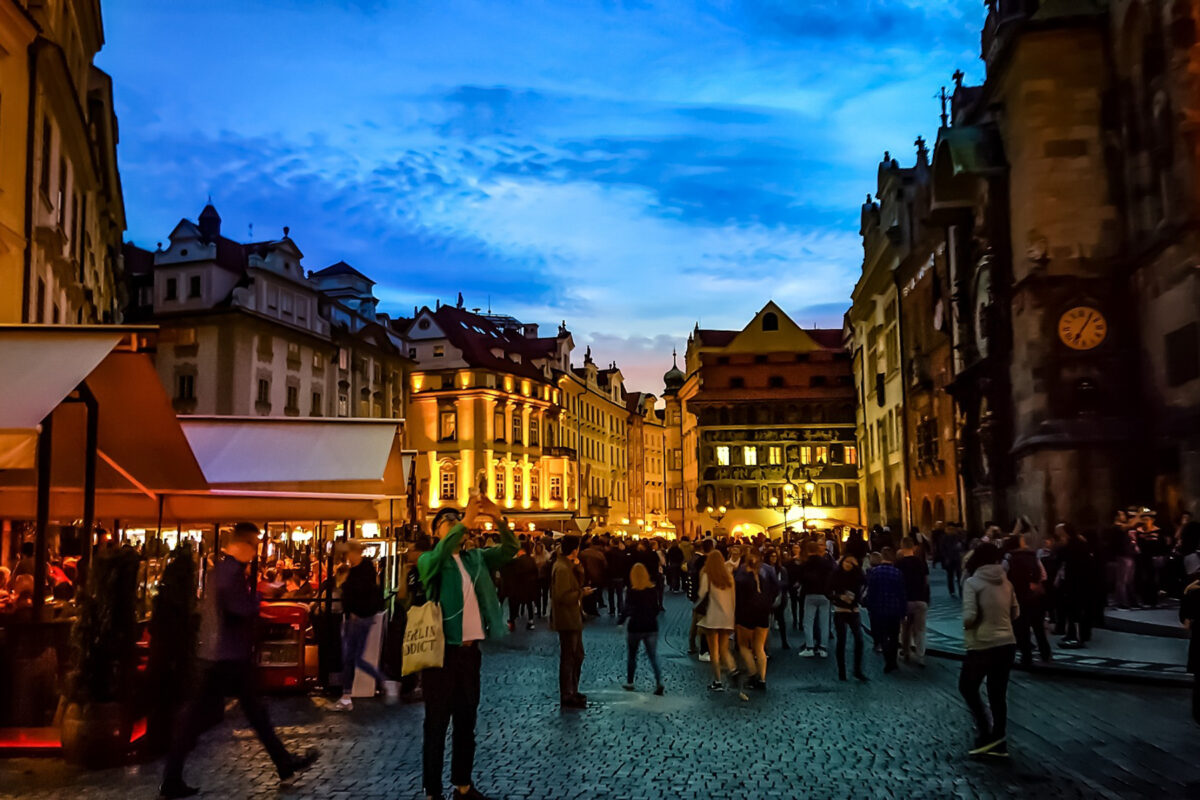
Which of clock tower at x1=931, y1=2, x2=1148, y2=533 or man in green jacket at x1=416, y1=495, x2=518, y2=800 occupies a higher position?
clock tower at x1=931, y1=2, x2=1148, y2=533

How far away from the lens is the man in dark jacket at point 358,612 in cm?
1305

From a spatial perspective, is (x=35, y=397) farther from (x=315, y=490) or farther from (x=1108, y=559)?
(x=1108, y=559)

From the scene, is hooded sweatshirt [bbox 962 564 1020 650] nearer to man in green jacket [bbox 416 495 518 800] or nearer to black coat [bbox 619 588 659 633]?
man in green jacket [bbox 416 495 518 800]

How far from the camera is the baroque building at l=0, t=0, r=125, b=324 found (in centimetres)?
2047

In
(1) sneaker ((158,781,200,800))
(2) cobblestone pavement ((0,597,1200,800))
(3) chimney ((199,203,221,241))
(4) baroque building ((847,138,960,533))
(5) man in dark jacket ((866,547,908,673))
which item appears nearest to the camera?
(1) sneaker ((158,781,200,800))

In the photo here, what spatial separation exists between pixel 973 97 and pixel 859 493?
112ft

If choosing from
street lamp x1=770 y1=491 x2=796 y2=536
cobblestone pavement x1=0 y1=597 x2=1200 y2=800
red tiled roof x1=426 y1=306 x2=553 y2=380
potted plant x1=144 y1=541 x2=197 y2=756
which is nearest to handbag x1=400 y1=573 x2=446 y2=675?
cobblestone pavement x1=0 y1=597 x2=1200 y2=800

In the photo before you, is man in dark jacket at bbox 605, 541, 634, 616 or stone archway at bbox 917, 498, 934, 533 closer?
man in dark jacket at bbox 605, 541, 634, 616

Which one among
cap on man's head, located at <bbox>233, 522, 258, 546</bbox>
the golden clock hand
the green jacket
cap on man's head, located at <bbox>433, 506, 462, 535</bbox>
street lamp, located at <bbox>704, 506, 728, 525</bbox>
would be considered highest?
the golden clock hand

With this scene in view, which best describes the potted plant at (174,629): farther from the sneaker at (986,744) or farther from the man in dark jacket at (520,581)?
the man in dark jacket at (520,581)

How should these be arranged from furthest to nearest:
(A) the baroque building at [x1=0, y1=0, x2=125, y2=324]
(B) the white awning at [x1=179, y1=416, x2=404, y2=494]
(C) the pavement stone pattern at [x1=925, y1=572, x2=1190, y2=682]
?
(A) the baroque building at [x1=0, y1=0, x2=125, y2=324]
(B) the white awning at [x1=179, y1=416, x2=404, y2=494]
(C) the pavement stone pattern at [x1=925, y1=572, x2=1190, y2=682]

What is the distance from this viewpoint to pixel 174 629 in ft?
30.0

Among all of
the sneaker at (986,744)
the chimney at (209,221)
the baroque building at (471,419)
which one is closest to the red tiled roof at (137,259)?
the chimney at (209,221)

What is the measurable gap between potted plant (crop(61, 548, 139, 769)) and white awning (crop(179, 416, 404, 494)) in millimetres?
4986
